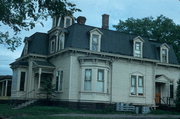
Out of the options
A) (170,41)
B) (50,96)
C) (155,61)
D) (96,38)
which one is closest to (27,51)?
(50,96)

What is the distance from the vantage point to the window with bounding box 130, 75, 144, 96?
32.0 metres

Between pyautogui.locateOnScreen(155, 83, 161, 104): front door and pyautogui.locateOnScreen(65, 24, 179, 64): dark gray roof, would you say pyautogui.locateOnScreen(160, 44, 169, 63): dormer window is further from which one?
pyautogui.locateOnScreen(155, 83, 161, 104): front door

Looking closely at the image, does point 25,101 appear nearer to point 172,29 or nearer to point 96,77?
point 96,77

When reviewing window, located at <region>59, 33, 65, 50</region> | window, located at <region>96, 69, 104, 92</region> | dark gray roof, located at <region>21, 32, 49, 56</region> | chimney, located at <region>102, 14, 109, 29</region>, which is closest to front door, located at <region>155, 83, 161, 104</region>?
window, located at <region>96, 69, 104, 92</region>

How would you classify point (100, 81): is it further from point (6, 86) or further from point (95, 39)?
point (6, 86)

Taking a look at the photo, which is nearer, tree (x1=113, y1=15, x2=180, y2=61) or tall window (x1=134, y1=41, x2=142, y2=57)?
tall window (x1=134, y1=41, x2=142, y2=57)

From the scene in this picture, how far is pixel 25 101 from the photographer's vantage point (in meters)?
32.1

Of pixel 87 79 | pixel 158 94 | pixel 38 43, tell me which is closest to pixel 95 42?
pixel 87 79

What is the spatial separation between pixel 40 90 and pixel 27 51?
5.87 m

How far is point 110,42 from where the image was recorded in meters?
31.7

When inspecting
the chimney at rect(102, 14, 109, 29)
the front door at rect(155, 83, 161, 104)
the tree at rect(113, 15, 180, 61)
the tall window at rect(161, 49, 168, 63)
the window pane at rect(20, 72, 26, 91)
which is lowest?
the front door at rect(155, 83, 161, 104)

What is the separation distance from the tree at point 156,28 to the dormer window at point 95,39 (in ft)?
74.9

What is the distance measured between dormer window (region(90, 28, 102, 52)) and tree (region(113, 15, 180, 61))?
22815 mm

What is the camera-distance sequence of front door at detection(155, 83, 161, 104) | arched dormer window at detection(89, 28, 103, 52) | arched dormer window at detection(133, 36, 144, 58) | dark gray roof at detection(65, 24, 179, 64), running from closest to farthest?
dark gray roof at detection(65, 24, 179, 64)
arched dormer window at detection(89, 28, 103, 52)
arched dormer window at detection(133, 36, 144, 58)
front door at detection(155, 83, 161, 104)
